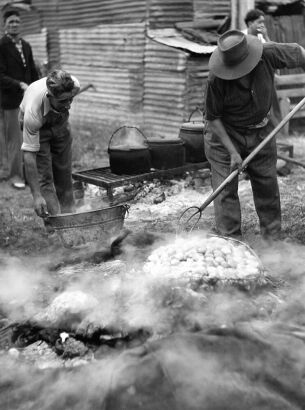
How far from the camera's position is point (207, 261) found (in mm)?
4598

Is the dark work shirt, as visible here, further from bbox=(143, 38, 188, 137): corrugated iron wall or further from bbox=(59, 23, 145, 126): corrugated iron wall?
bbox=(59, 23, 145, 126): corrugated iron wall

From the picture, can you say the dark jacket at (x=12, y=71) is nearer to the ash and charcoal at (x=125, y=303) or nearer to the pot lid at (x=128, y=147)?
the pot lid at (x=128, y=147)

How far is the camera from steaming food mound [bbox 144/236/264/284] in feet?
14.6

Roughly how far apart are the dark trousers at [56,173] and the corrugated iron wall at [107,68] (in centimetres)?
679

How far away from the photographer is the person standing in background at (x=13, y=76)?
28.5 feet

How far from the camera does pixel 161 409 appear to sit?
327 cm

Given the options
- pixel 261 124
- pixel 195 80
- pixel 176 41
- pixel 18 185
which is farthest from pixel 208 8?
pixel 261 124

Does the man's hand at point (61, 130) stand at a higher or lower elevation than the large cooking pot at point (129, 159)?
higher

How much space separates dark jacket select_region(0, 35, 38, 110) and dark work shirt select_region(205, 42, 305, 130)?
4258mm

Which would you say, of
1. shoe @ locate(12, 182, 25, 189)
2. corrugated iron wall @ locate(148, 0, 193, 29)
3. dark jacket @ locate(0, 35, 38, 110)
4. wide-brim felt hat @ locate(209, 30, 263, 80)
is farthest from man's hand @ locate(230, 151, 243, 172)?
corrugated iron wall @ locate(148, 0, 193, 29)

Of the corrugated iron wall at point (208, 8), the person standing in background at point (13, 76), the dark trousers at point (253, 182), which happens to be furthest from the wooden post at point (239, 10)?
the dark trousers at point (253, 182)

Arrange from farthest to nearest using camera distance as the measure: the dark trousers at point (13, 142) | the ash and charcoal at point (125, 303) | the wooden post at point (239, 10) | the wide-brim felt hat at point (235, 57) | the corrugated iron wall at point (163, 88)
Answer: the wooden post at point (239, 10)
the corrugated iron wall at point (163, 88)
the dark trousers at point (13, 142)
the wide-brim felt hat at point (235, 57)
the ash and charcoal at point (125, 303)

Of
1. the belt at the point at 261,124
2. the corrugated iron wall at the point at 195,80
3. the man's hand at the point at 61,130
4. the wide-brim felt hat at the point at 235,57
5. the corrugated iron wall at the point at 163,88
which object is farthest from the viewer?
the corrugated iron wall at the point at 163,88

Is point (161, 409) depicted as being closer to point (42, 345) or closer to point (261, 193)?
point (42, 345)
